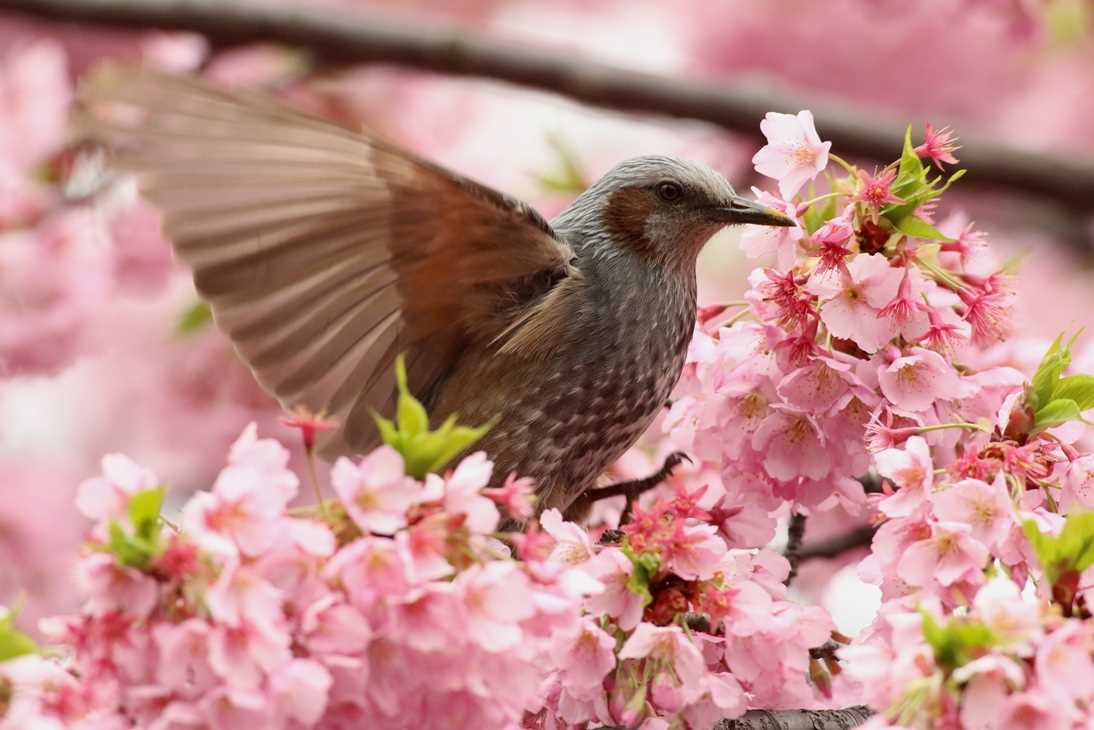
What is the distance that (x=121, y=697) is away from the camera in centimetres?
Result: 129

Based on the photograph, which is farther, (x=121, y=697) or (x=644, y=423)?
(x=644, y=423)

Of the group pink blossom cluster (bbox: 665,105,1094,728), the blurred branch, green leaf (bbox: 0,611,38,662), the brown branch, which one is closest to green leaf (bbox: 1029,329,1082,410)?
pink blossom cluster (bbox: 665,105,1094,728)

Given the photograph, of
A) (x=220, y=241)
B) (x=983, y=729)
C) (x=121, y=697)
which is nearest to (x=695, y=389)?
(x=220, y=241)

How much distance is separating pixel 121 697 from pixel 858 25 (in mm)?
4465

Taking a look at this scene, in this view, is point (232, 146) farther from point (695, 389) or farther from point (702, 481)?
point (702, 481)

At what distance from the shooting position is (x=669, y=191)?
2.18m

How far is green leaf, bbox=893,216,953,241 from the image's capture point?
1708 millimetres

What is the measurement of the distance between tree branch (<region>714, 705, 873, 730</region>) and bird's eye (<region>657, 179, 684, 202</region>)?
829 mm

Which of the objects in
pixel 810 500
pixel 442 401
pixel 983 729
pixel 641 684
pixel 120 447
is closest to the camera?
pixel 983 729

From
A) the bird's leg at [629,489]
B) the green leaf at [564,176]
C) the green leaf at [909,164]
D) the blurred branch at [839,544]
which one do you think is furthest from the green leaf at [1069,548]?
the green leaf at [564,176]

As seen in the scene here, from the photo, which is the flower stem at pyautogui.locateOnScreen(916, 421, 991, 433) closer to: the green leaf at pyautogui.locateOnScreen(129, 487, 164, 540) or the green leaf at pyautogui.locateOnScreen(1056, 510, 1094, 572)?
the green leaf at pyautogui.locateOnScreen(1056, 510, 1094, 572)

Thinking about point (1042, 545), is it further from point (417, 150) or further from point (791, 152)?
point (417, 150)

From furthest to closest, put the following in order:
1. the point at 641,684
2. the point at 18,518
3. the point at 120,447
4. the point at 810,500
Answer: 1. the point at 120,447
2. the point at 18,518
3. the point at 810,500
4. the point at 641,684

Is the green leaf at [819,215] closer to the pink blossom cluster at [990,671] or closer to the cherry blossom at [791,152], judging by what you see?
the cherry blossom at [791,152]
